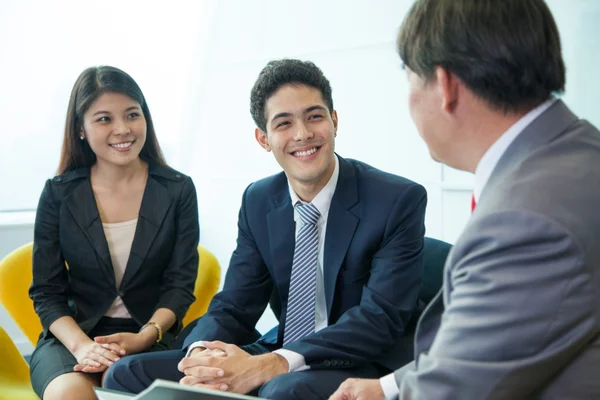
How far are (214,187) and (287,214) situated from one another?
103 inches

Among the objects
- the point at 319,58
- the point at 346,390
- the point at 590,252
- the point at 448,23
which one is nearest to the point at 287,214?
the point at 346,390

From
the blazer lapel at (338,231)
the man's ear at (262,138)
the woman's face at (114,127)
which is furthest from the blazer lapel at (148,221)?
the blazer lapel at (338,231)

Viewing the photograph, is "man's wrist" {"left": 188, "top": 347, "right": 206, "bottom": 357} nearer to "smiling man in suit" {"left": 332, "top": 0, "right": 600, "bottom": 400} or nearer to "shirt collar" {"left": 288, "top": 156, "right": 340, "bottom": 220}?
"shirt collar" {"left": 288, "top": 156, "right": 340, "bottom": 220}

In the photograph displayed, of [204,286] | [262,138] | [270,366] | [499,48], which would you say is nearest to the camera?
[499,48]

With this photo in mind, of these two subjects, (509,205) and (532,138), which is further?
(532,138)

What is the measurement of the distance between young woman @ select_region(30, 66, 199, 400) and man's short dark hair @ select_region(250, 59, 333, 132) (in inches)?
21.9

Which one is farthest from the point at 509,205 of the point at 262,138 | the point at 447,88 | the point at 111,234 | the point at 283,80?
the point at 111,234

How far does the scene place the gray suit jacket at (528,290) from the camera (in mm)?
1002

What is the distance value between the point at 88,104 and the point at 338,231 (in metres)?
1.06

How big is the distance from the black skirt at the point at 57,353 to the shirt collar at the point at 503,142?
161 centimetres

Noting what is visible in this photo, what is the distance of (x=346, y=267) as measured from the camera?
85.7 inches

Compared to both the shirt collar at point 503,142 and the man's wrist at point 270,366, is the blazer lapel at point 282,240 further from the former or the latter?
the shirt collar at point 503,142

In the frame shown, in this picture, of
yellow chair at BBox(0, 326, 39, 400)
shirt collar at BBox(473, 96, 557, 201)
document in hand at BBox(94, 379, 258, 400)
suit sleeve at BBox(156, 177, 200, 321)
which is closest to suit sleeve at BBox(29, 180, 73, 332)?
yellow chair at BBox(0, 326, 39, 400)

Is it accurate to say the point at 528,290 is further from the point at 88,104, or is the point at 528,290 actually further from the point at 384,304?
the point at 88,104
